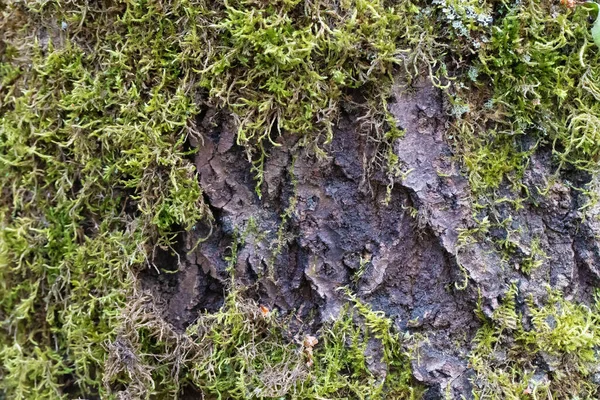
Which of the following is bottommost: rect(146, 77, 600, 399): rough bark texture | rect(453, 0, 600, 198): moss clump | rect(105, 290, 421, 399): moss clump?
rect(105, 290, 421, 399): moss clump

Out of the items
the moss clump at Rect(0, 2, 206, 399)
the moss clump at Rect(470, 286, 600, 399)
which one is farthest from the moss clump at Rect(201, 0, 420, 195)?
the moss clump at Rect(470, 286, 600, 399)

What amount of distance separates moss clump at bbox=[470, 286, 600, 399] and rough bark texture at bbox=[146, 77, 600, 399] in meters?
0.04

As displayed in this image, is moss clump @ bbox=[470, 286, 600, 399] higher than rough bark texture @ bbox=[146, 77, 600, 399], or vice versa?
rough bark texture @ bbox=[146, 77, 600, 399]

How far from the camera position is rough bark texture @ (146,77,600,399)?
1154 mm

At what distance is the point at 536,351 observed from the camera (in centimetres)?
118

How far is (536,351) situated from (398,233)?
46 cm

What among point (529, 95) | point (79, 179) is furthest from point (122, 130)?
point (529, 95)

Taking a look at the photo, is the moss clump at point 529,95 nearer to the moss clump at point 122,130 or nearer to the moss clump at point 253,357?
the moss clump at point 122,130

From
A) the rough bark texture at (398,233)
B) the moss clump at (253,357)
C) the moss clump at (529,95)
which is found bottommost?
the moss clump at (253,357)

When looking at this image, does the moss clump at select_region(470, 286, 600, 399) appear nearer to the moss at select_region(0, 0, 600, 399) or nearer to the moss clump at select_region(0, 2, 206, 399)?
the moss at select_region(0, 0, 600, 399)

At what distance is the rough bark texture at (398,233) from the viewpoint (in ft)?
3.79

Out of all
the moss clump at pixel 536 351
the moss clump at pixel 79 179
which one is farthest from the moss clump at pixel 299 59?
the moss clump at pixel 536 351

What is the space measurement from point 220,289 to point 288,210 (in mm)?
292

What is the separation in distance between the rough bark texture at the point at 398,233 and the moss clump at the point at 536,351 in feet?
0.13
